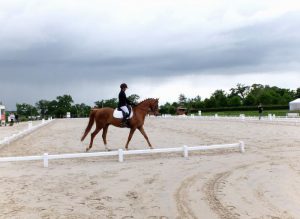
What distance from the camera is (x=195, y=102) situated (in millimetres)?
119375

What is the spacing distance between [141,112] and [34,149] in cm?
583

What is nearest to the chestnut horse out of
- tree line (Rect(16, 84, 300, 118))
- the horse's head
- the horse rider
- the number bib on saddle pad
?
the horse's head

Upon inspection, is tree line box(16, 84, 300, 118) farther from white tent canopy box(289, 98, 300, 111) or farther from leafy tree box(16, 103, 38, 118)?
white tent canopy box(289, 98, 300, 111)

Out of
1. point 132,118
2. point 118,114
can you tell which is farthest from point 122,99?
point 132,118

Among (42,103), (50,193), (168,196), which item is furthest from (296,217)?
(42,103)

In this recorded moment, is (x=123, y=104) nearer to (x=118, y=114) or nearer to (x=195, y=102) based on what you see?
(x=118, y=114)

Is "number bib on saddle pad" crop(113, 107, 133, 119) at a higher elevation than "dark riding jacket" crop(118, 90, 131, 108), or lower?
lower

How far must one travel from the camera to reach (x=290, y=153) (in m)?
15.4

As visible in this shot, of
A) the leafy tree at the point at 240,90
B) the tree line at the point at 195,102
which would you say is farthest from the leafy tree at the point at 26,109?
the leafy tree at the point at 240,90

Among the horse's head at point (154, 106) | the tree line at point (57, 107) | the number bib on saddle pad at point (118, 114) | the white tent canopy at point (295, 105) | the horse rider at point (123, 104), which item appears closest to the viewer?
the horse rider at point (123, 104)

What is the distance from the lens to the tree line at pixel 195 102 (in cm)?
9812

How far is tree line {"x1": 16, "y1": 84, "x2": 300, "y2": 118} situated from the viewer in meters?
98.1

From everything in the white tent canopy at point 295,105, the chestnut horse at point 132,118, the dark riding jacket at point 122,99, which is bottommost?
the chestnut horse at point 132,118

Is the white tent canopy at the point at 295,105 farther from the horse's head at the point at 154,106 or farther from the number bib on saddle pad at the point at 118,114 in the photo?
the number bib on saddle pad at the point at 118,114
